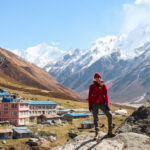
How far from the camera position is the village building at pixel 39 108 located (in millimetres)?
142425

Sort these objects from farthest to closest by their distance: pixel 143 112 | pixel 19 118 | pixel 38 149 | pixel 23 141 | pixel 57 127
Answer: pixel 19 118 → pixel 57 127 → pixel 23 141 → pixel 38 149 → pixel 143 112

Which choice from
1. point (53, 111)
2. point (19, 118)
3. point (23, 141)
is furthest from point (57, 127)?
point (53, 111)

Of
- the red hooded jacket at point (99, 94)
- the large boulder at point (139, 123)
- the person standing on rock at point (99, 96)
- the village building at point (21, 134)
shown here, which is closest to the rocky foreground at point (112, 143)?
the large boulder at point (139, 123)

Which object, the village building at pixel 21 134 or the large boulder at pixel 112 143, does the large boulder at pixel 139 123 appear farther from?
the village building at pixel 21 134

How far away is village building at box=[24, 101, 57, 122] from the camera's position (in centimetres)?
14243

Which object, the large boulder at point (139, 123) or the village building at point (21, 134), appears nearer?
the large boulder at point (139, 123)

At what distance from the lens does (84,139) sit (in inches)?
603

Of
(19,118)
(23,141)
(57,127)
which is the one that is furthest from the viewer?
(19,118)

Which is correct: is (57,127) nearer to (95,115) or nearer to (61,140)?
(61,140)

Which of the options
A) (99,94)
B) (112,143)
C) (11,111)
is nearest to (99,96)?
(99,94)

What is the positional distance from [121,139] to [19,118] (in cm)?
9885

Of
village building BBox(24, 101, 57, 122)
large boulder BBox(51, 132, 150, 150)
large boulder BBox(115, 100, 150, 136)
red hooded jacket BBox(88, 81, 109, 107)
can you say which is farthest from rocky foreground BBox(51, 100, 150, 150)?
village building BBox(24, 101, 57, 122)

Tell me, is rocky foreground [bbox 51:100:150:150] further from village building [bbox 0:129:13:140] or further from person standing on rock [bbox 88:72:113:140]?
village building [bbox 0:129:13:140]

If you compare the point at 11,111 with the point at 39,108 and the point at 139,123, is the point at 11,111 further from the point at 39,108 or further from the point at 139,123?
the point at 139,123
